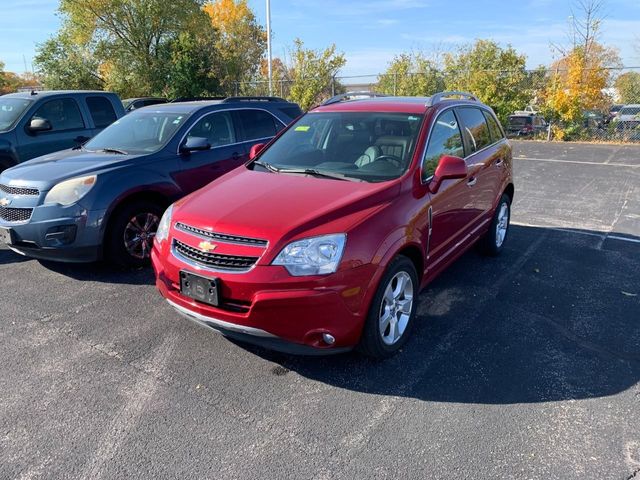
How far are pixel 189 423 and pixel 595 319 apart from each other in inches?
133

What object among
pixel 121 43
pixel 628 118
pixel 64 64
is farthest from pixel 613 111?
pixel 64 64

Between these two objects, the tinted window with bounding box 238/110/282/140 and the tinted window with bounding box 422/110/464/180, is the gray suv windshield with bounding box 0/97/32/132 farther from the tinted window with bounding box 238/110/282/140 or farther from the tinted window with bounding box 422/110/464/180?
the tinted window with bounding box 422/110/464/180

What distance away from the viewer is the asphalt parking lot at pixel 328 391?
2.51 m

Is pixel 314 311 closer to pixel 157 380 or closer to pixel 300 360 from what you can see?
pixel 300 360

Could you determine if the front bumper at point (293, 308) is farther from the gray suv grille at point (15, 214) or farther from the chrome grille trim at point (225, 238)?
the gray suv grille at point (15, 214)

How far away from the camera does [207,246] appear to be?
3.12 metres

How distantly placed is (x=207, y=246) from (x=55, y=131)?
6.02m

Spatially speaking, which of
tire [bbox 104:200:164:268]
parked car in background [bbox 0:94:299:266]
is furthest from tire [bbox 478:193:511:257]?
tire [bbox 104:200:164:268]

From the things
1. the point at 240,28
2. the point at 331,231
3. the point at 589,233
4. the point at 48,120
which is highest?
the point at 240,28

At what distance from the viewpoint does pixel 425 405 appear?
9.68 feet

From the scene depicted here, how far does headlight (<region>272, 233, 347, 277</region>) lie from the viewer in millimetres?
2885

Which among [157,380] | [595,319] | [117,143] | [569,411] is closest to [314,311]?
[157,380]

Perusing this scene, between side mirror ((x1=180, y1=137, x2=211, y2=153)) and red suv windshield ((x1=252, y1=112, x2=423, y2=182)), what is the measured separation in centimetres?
115

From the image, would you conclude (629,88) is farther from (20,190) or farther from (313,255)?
(20,190)
